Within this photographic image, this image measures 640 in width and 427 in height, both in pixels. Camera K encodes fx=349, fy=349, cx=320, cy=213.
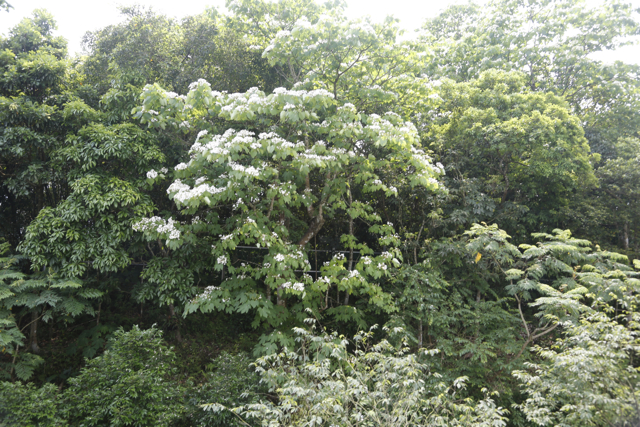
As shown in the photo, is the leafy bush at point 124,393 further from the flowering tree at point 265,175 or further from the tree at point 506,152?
the tree at point 506,152

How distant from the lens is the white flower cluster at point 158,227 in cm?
409

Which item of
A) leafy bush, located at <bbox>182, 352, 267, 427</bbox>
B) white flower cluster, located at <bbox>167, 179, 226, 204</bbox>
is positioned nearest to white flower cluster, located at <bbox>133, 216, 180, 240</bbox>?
white flower cluster, located at <bbox>167, 179, 226, 204</bbox>

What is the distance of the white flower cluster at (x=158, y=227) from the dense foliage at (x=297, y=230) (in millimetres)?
22

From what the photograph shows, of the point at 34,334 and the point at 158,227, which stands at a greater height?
the point at 158,227

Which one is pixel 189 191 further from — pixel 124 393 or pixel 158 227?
pixel 124 393

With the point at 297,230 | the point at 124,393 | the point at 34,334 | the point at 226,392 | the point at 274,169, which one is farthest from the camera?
the point at 297,230

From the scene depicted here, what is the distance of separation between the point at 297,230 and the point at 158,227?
8.02 feet

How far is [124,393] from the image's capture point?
10.6 ft

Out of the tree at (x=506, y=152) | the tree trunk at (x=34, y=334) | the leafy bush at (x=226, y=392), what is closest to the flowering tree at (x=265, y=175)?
the leafy bush at (x=226, y=392)

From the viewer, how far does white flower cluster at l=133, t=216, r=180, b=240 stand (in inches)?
161

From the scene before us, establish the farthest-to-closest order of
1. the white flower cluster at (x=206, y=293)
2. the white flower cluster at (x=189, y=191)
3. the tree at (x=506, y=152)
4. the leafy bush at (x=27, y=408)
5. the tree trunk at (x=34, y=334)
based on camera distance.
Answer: the tree at (x=506, y=152)
the tree trunk at (x=34, y=334)
the white flower cluster at (x=206, y=293)
the white flower cluster at (x=189, y=191)
the leafy bush at (x=27, y=408)

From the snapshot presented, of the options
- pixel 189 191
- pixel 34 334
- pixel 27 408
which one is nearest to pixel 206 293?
pixel 189 191

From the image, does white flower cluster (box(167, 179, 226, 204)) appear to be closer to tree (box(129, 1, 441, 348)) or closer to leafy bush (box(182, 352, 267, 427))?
tree (box(129, 1, 441, 348))

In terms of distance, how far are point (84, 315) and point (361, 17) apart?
20.5 feet
